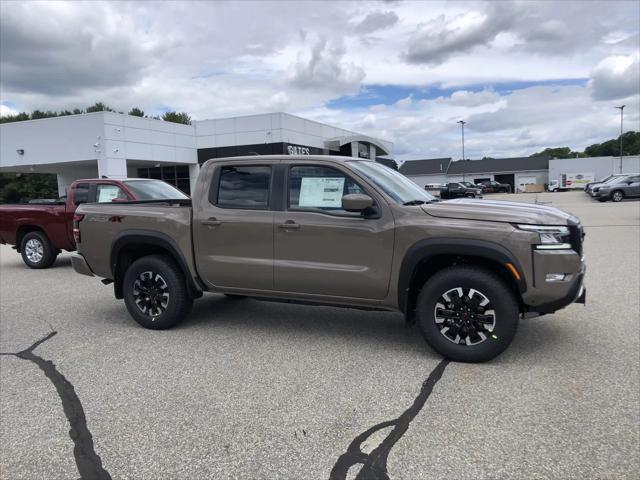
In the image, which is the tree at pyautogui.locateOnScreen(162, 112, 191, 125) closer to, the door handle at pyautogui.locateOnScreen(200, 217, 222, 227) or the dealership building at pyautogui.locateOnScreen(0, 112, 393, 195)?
the dealership building at pyautogui.locateOnScreen(0, 112, 393, 195)

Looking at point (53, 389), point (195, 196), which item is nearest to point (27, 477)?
point (53, 389)

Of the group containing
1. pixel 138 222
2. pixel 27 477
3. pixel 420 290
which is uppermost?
pixel 138 222

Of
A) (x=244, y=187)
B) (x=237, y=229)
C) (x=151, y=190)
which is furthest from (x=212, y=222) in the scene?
(x=151, y=190)

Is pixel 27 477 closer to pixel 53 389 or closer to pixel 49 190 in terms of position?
pixel 53 389

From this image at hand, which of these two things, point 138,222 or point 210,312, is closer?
point 138,222

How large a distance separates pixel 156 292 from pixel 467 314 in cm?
347

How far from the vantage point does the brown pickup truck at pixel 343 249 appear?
4398 millimetres

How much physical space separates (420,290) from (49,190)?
6119cm

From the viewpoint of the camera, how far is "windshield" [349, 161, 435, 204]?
5.02 metres

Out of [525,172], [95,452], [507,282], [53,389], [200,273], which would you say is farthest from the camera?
[525,172]

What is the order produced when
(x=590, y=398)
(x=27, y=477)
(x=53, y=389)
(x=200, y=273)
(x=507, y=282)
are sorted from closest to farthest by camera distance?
(x=27, y=477)
(x=590, y=398)
(x=53, y=389)
(x=507, y=282)
(x=200, y=273)

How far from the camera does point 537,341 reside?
17.0ft

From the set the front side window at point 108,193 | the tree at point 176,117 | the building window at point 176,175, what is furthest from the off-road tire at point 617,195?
the tree at point 176,117

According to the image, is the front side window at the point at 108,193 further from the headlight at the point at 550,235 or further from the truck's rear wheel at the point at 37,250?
the headlight at the point at 550,235
